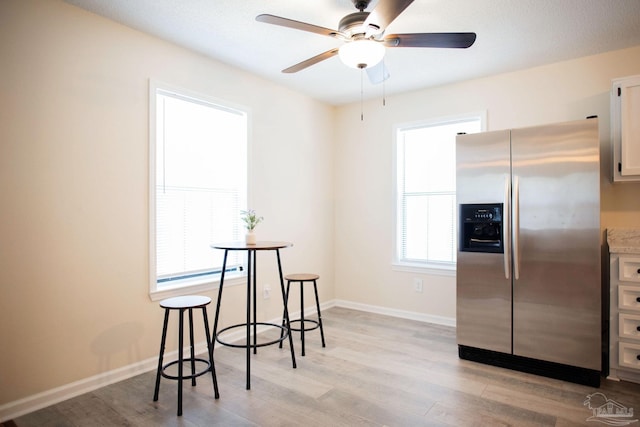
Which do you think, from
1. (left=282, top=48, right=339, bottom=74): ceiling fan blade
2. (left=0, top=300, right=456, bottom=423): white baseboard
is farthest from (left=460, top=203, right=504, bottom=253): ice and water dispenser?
(left=0, top=300, right=456, bottom=423): white baseboard

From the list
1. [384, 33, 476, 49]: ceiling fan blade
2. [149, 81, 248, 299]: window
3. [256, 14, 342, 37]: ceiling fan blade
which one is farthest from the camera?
[149, 81, 248, 299]: window

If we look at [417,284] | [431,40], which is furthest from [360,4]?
[417,284]

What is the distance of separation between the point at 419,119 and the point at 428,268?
5.34ft

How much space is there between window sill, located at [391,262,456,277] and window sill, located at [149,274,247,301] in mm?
1809

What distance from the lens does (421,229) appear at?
166 inches

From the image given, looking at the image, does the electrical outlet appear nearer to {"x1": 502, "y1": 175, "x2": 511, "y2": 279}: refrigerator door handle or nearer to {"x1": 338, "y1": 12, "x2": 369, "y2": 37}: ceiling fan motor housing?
{"x1": 502, "y1": 175, "x2": 511, "y2": 279}: refrigerator door handle

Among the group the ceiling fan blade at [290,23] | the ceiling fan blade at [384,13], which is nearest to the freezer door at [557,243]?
the ceiling fan blade at [384,13]

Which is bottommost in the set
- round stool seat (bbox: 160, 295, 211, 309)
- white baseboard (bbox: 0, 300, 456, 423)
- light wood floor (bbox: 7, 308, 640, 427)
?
light wood floor (bbox: 7, 308, 640, 427)

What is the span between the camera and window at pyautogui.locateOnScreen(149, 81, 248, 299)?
2.98 m

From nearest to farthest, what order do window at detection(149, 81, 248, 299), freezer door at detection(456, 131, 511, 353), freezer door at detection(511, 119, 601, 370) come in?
1. freezer door at detection(511, 119, 601, 370)
2. freezer door at detection(456, 131, 511, 353)
3. window at detection(149, 81, 248, 299)

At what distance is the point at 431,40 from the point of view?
2.16 m

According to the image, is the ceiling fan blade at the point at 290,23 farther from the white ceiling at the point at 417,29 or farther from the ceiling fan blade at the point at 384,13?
the white ceiling at the point at 417,29

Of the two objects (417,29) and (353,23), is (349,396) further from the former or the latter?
(417,29)

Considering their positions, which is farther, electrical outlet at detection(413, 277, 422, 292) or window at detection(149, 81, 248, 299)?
electrical outlet at detection(413, 277, 422, 292)
